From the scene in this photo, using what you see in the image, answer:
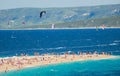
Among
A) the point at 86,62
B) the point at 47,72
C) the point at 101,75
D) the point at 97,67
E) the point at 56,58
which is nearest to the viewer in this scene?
the point at 101,75

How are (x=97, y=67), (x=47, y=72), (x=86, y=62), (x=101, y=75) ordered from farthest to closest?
(x=86, y=62) < (x=97, y=67) < (x=47, y=72) < (x=101, y=75)

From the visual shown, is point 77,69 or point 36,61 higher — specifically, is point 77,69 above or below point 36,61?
below

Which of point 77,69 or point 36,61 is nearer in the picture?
point 77,69

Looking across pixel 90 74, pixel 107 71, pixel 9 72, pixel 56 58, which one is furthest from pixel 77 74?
pixel 56 58

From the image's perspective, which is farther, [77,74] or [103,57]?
[103,57]

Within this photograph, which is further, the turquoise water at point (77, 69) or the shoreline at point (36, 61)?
the shoreline at point (36, 61)

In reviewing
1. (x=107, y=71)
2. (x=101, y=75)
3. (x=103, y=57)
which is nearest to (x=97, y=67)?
(x=107, y=71)

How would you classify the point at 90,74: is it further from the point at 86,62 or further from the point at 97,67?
the point at 86,62

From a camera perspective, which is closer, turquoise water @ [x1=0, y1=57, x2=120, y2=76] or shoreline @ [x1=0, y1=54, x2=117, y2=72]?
turquoise water @ [x1=0, y1=57, x2=120, y2=76]
